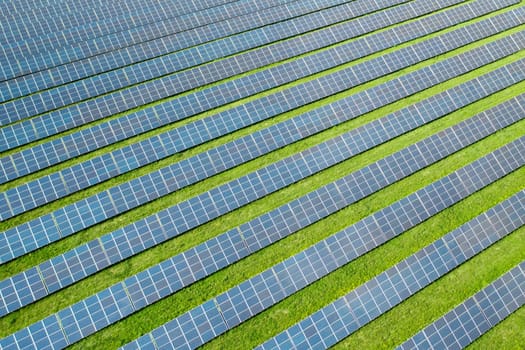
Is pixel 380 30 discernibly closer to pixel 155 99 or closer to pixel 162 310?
pixel 155 99

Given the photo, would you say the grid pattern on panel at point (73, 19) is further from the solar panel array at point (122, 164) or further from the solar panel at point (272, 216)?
the solar panel at point (272, 216)

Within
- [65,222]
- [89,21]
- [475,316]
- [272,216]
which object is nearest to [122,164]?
[65,222]

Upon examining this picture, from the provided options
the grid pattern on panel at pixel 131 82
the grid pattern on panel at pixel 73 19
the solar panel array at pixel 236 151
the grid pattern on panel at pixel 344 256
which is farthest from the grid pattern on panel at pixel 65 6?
the grid pattern on panel at pixel 344 256

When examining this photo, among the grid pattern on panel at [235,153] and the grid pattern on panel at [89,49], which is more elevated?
the grid pattern on panel at [89,49]

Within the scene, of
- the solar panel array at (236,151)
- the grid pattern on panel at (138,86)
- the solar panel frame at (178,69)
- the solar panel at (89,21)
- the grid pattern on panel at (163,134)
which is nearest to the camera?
the solar panel array at (236,151)

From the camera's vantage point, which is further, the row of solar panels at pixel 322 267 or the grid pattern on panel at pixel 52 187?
the grid pattern on panel at pixel 52 187

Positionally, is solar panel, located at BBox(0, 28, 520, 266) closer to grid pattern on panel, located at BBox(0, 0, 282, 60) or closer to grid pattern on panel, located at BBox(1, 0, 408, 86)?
grid pattern on panel, located at BBox(1, 0, 408, 86)
